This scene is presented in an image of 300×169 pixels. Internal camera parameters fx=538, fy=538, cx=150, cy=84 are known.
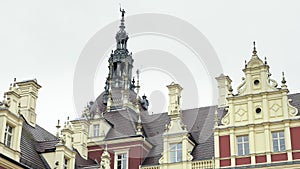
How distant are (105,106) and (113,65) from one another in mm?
5398

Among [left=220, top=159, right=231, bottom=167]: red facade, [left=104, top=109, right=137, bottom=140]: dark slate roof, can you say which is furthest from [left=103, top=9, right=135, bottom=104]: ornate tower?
[left=220, top=159, right=231, bottom=167]: red facade

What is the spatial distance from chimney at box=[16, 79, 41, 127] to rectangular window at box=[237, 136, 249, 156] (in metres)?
11.7

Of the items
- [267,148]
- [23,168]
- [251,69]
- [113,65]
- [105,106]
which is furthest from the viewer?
[113,65]

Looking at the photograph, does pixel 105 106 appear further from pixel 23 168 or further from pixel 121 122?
pixel 23 168

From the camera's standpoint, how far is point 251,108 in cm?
3017

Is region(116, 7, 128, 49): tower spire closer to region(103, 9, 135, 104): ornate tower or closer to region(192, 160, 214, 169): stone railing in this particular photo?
region(103, 9, 135, 104): ornate tower

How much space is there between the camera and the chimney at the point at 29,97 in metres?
30.9

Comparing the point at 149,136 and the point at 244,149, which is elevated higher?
the point at 149,136

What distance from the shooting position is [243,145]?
97.1 ft

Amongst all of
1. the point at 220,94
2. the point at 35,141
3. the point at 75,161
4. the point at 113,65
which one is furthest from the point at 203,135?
the point at 113,65

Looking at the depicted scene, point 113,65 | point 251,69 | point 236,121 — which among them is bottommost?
point 236,121

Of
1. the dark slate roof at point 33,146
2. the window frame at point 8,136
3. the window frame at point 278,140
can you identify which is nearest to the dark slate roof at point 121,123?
the dark slate roof at point 33,146

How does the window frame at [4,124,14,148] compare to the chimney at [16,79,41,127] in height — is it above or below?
below

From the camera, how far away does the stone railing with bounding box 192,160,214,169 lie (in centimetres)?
2984
